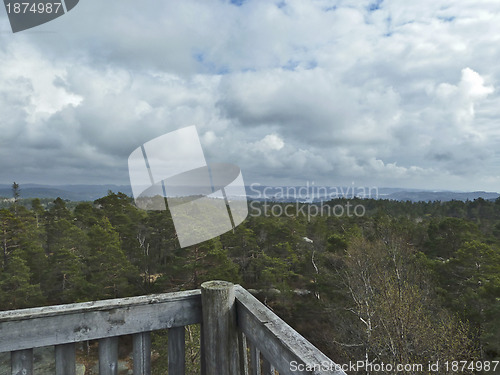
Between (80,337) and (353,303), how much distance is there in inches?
849

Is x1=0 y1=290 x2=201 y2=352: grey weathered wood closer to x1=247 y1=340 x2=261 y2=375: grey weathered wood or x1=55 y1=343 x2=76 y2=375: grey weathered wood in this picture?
x1=55 y1=343 x2=76 y2=375: grey weathered wood

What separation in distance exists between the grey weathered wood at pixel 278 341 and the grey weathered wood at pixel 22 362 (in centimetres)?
100

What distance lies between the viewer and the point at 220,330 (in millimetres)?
1607

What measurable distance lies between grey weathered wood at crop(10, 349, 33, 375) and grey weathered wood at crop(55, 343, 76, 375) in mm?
110

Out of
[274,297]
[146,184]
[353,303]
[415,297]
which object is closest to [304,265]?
[274,297]

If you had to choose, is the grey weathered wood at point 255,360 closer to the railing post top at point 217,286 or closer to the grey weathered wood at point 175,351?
the railing post top at point 217,286

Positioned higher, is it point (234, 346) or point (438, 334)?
point (234, 346)

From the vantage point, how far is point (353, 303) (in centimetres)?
2036

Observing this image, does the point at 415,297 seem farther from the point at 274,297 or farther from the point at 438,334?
the point at 274,297

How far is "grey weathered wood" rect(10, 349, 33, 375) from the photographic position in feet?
4.62

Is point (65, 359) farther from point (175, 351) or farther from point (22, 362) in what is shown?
point (175, 351)

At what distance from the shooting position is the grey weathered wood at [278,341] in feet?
3.48

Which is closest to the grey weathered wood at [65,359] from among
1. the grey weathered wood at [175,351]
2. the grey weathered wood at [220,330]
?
the grey weathered wood at [175,351]

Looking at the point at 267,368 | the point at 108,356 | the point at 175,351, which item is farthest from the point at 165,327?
the point at 267,368
